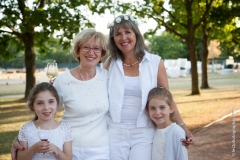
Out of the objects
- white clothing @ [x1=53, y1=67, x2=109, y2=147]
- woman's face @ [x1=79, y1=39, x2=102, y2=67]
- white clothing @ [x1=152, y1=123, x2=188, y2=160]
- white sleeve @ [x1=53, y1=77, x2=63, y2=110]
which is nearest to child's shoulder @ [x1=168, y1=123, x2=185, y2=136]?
white clothing @ [x1=152, y1=123, x2=188, y2=160]

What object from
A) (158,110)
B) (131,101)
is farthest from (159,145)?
(131,101)

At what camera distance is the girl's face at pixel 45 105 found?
138 inches

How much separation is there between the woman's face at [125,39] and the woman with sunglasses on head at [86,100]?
19cm

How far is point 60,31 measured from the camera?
17.7 m

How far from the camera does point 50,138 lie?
3.48 meters

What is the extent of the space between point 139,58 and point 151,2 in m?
20.0

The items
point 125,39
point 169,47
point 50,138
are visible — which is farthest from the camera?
point 169,47

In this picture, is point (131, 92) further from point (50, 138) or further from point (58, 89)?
point (50, 138)

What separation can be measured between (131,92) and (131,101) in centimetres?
9

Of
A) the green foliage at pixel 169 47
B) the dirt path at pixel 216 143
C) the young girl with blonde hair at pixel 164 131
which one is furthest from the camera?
the green foliage at pixel 169 47

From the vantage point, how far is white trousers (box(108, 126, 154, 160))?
388cm

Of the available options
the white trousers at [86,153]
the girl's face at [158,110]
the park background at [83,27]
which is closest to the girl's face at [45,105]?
the white trousers at [86,153]

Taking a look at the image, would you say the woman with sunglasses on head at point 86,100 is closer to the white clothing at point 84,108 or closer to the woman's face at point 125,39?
the white clothing at point 84,108

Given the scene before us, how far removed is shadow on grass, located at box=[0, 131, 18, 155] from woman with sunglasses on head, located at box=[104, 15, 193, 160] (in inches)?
184
